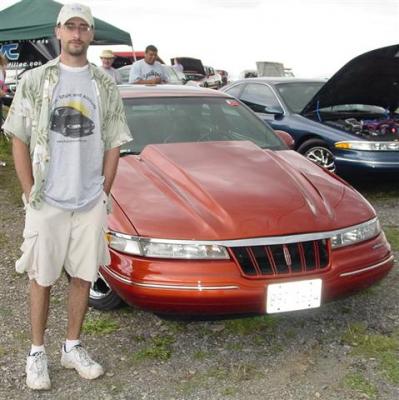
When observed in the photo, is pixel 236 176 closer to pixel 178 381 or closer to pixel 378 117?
pixel 178 381

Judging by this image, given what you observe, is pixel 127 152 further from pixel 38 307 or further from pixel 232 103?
pixel 38 307

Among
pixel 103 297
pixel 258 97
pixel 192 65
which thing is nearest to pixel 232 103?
pixel 103 297

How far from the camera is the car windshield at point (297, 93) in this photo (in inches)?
283

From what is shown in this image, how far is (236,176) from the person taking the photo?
338 centimetres

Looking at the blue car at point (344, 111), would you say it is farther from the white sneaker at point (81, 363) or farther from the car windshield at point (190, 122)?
the white sneaker at point (81, 363)

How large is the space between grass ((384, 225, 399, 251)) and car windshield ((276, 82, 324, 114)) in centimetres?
236

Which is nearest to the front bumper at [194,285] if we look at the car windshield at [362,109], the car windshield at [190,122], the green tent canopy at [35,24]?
the car windshield at [190,122]

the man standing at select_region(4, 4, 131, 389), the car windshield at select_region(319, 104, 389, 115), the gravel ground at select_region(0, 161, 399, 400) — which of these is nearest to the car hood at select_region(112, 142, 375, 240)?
the man standing at select_region(4, 4, 131, 389)

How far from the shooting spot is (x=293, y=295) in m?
2.76

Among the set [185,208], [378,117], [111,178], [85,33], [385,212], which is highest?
[85,33]

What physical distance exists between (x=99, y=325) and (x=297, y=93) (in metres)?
5.09

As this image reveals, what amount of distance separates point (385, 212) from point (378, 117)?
199 centimetres

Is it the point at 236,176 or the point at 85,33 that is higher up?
the point at 85,33

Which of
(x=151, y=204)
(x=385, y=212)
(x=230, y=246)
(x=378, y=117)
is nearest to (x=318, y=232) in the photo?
(x=230, y=246)
